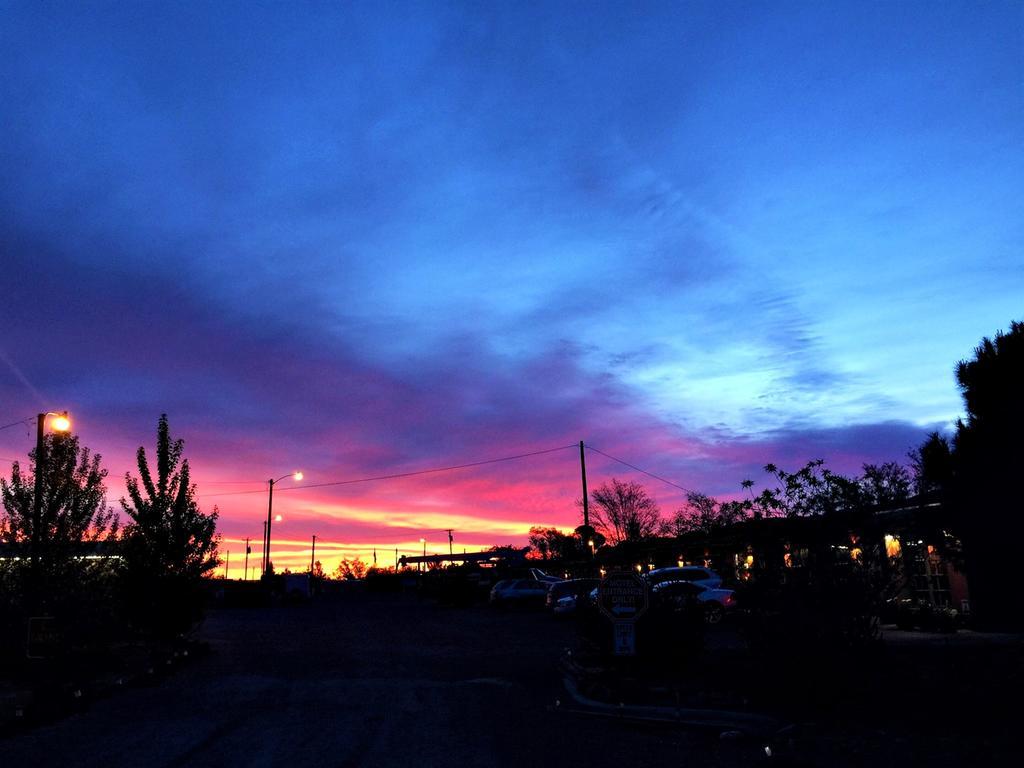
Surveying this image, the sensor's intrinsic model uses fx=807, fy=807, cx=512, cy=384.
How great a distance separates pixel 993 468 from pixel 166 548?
72.2 feet

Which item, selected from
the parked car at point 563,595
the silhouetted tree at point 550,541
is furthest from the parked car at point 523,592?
the silhouetted tree at point 550,541

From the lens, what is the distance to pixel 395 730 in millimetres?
9664

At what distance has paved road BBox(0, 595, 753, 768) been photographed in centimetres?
827

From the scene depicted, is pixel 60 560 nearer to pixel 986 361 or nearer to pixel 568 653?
pixel 568 653

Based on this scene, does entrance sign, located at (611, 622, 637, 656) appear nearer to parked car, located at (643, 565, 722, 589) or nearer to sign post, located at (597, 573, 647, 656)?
sign post, located at (597, 573, 647, 656)

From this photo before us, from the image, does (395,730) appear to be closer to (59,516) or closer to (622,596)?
(622,596)

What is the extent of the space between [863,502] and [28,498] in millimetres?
19038

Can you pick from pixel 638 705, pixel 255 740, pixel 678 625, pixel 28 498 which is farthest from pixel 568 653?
pixel 28 498

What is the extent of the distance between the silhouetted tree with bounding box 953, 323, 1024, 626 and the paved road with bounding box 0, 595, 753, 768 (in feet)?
38.1

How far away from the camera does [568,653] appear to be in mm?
16828

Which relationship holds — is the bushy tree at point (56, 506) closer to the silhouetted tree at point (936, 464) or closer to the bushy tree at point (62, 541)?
the bushy tree at point (62, 541)

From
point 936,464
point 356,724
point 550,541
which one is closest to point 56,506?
point 356,724

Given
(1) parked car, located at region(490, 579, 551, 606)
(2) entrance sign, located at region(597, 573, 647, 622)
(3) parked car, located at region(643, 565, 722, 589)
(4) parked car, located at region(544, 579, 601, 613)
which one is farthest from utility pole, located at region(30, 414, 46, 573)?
(1) parked car, located at region(490, 579, 551, 606)

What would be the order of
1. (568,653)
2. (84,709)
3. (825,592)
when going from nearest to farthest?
(825,592) → (84,709) → (568,653)
